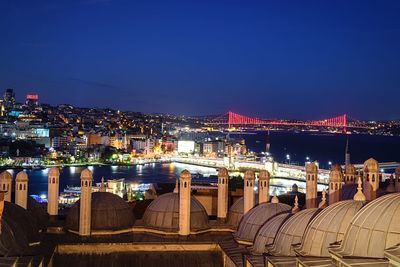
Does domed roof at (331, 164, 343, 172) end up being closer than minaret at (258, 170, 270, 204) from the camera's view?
Yes

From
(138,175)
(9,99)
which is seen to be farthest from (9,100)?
(138,175)

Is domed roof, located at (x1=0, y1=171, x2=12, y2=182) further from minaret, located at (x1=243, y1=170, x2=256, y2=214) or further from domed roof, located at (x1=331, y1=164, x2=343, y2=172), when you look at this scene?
domed roof, located at (x1=331, y1=164, x2=343, y2=172)

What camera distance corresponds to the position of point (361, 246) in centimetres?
836

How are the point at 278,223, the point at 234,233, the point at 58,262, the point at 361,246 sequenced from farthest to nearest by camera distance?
the point at 234,233, the point at 58,262, the point at 278,223, the point at 361,246

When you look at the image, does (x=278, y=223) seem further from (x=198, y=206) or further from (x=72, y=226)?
(x=72, y=226)

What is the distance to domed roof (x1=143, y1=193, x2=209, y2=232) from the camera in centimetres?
Result: 1429

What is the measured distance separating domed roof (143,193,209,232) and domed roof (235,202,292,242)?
1.26 metres

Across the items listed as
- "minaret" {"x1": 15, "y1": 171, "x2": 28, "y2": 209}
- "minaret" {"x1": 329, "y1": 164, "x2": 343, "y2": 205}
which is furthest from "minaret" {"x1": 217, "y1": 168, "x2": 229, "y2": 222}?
"minaret" {"x1": 15, "y1": 171, "x2": 28, "y2": 209}

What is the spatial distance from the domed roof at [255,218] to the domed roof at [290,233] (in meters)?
1.96

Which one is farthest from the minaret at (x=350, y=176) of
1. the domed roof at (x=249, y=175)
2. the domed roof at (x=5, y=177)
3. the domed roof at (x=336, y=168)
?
the domed roof at (x=5, y=177)

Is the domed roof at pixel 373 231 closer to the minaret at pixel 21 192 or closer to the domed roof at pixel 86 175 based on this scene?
the domed roof at pixel 86 175

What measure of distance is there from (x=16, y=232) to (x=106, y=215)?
3129 mm

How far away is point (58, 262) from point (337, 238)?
6.46 metres

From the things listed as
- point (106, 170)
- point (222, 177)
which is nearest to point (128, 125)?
point (106, 170)
